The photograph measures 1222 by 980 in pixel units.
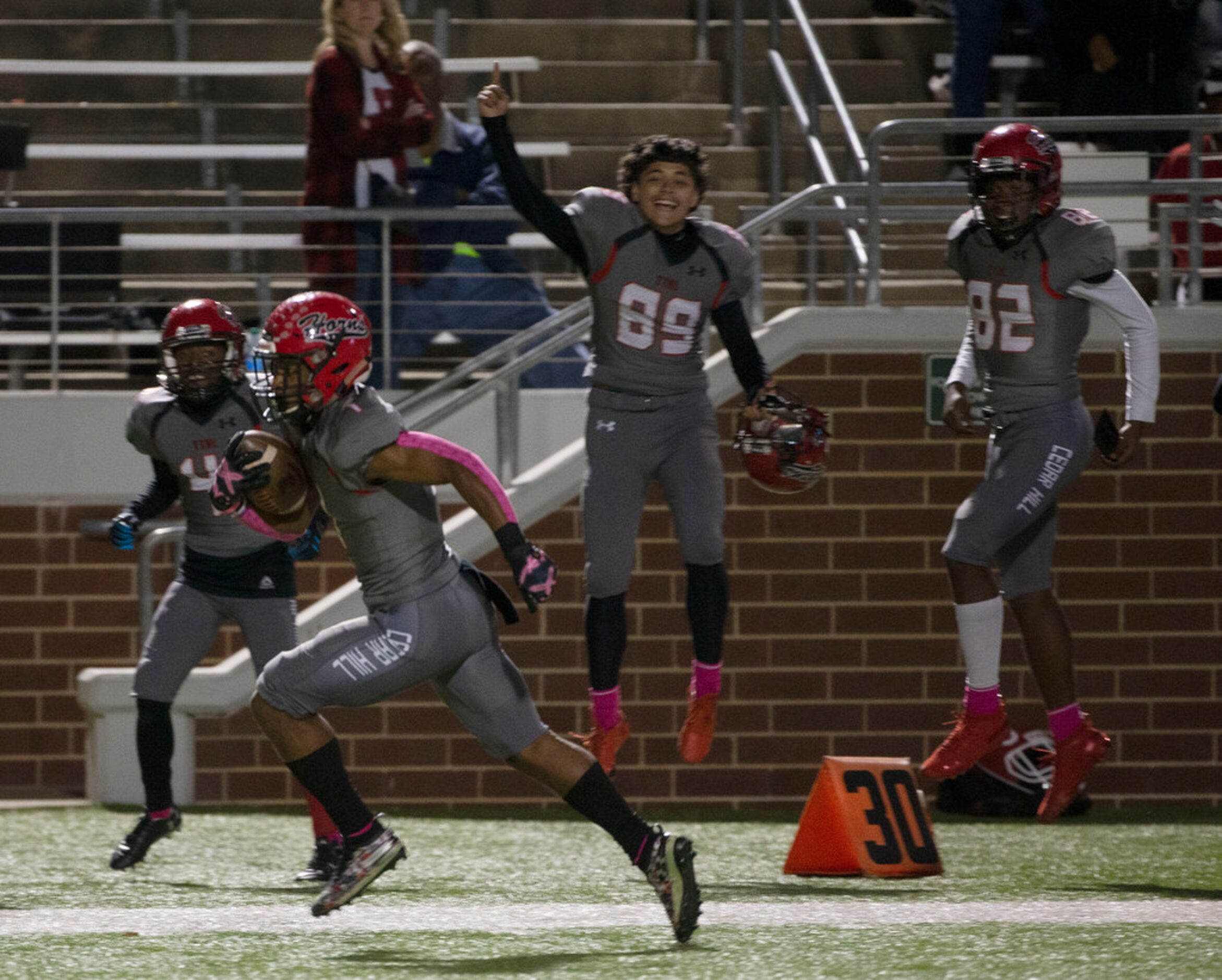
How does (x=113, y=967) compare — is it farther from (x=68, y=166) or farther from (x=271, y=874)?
(x=68, y=166)

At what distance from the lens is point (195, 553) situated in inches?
271

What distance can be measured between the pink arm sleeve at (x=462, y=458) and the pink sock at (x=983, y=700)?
228 centimetres

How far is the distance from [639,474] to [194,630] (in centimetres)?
159

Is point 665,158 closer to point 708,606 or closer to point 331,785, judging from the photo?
point 708,606

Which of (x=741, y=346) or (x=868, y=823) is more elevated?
(x=741, y=346)

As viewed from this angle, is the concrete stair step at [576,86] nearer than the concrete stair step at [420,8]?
Yes

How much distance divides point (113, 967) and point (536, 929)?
3.68 ft

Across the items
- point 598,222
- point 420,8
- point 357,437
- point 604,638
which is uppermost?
point 420,8

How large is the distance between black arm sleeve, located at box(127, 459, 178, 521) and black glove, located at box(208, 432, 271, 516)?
5.72 feet

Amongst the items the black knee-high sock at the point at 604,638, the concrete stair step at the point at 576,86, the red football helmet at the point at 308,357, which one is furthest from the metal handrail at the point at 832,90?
the red football helmet at the point at 308,357

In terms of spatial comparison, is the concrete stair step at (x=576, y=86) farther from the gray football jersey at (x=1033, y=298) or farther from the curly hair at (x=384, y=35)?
the gray football jersey at (x=1033, y=298)

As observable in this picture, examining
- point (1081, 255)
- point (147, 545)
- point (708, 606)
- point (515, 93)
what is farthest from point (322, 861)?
point (515, 93)

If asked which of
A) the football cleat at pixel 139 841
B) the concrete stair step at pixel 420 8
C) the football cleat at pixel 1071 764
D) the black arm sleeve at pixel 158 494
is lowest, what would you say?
the football cleat at pixel 139 841

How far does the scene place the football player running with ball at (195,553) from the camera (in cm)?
680
